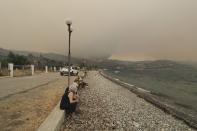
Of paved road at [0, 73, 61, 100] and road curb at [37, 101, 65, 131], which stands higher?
paved road at [0, 73, 61, 100]

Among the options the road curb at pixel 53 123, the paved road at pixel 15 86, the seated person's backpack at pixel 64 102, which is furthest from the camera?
the paved road at pixel 15 86

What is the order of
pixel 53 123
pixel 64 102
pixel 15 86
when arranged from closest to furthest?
1. pixel 53 123
2. pixel 64 102
3. pixel 15 86

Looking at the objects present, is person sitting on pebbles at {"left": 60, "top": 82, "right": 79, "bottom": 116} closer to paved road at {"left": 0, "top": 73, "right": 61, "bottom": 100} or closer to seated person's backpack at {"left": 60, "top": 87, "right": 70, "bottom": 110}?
seated person's backpack at {"left": 60, "top": 87, "right": 70, "bottom": 110}

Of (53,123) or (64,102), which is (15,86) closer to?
(64,102)

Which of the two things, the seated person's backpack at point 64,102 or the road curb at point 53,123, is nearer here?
the road curb at point 53,123

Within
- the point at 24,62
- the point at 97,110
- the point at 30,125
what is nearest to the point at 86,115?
the point at 97,110

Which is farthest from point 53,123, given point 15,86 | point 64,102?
point 15,86

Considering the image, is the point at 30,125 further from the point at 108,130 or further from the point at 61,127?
the point at 108,130

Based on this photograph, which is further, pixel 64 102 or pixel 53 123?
pixel 64 102

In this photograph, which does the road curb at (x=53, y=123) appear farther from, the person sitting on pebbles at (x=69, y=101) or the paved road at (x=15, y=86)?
the paved road at (x=15, y=86)

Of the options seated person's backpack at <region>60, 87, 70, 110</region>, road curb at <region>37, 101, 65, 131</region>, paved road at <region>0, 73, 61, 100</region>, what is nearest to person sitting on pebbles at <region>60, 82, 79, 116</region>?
seated person's backpack at <region>60, 87, 70, 110</region>

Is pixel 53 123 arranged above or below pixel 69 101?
below

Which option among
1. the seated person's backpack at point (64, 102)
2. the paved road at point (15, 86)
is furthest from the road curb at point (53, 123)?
the paved road at point (15, 86)

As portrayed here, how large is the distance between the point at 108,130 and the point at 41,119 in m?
2.17
